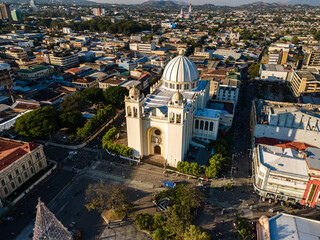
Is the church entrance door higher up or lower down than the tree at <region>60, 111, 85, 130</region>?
lower down

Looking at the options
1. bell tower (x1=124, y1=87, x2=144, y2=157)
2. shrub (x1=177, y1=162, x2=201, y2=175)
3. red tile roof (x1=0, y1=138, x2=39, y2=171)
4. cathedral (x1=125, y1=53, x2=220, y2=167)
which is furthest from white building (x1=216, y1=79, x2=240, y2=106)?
red tile roof (x1=0, y1=138, x2=39, y2=171)

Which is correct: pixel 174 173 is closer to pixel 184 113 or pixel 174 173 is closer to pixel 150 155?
pixel 150 155

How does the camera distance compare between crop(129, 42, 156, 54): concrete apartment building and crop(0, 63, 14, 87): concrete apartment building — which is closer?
crop(0, 63, 14, 87): concrete apartment building

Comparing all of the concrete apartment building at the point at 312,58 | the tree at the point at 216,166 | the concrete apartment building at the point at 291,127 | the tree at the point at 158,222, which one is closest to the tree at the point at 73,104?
the tree at the point at 216,166

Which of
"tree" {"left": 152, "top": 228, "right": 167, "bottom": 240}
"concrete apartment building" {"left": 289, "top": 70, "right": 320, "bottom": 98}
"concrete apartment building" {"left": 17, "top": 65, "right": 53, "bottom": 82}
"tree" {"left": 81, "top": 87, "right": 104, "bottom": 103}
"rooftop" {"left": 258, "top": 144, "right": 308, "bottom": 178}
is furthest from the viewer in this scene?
"concrete apartment building" {"left": 17, "top": 65, "right": 53, "bottom": 82}

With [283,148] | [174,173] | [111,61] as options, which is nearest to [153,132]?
[174,173]

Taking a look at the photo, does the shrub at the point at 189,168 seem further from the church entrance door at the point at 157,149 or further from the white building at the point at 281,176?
the white building at the point at 281,176

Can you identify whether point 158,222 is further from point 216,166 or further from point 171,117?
point 171,117

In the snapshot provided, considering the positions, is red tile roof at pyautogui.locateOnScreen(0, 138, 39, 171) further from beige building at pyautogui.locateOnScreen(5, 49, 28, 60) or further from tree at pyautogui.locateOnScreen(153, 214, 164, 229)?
beige building at pyautogui.locateOnScreen(5, 49, 28, 60)

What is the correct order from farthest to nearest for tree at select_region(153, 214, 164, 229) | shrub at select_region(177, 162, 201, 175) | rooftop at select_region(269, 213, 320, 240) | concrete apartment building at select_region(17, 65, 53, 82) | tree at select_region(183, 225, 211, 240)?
concrete apartment building at select_region(17, 65, 53, 82), shrub at select_region(177, 162, 201, 175), tree at select_region(153, 214, 164, 229), rooftop at select_region(269, 213, 320, 240), tree at select_region(183, 225, 211, 240)
